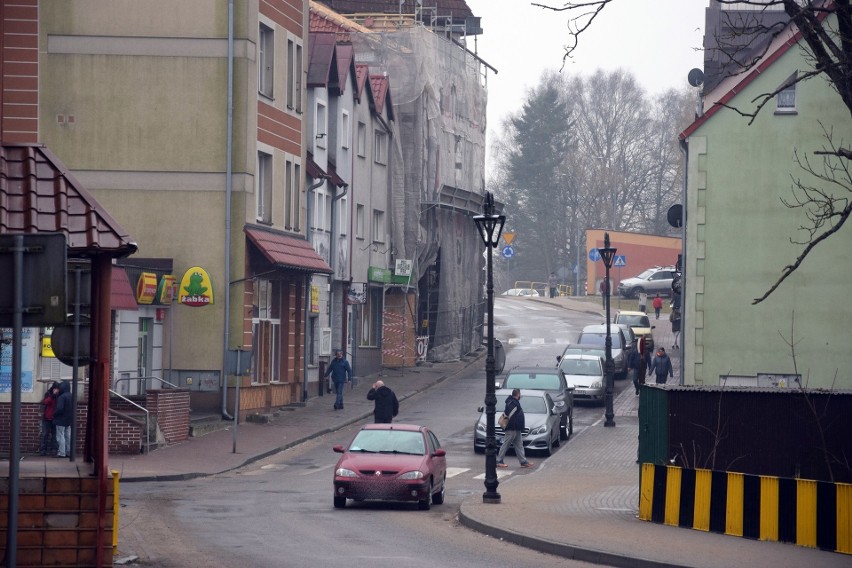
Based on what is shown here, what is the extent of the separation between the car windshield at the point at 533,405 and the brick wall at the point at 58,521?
21834 mm

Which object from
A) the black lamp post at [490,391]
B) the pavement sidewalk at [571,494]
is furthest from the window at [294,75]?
the black lamp post at [490,391]

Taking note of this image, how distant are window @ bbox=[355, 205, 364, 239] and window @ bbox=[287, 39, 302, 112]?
860cm

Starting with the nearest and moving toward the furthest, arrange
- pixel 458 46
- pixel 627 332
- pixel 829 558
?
1. pixel 829 558
2. pixel 627 332
3. pixel 458 46

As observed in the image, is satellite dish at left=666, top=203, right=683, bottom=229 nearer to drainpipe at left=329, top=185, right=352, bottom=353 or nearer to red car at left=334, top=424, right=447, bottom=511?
drainpipe at left=329, top=185, right=352, bottom=353

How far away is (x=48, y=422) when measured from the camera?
2842 centimetres

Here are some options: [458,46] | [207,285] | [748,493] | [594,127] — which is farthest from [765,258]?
[594,127]

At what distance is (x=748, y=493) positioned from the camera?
18812 millimetres

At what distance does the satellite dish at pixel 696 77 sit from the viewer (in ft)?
148

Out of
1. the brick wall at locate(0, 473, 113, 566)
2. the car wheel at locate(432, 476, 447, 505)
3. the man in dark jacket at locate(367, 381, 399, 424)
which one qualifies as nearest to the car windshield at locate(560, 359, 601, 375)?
the man in dark jacket at locate(367, 381, 399, 424)

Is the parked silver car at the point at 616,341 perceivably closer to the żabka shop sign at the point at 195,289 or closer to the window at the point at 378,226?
the window at the point at 378,226

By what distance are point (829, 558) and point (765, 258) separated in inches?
796

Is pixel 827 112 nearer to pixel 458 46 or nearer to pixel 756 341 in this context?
pixel 756 341

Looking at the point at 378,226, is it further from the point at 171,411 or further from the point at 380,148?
the point at 171,411

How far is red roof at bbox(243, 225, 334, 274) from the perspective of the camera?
36.8 metres
